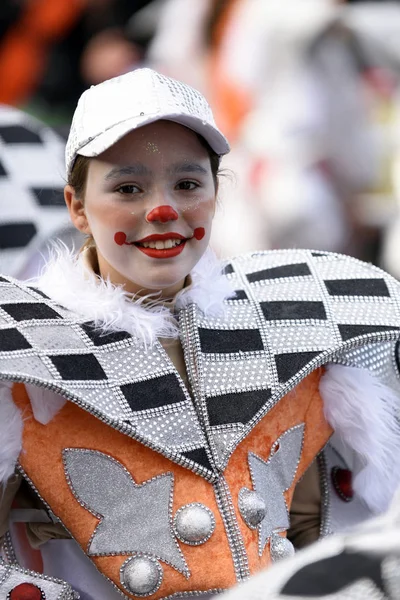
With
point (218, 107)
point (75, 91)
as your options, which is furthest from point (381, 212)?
point (75, 91)

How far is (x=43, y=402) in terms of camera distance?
1892 millimetres

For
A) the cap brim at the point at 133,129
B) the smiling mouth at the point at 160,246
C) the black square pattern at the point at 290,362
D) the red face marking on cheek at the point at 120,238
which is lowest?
the black square pattern at the point at 290,362

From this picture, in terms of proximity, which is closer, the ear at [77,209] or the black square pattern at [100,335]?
the black square pattern at [100,335]

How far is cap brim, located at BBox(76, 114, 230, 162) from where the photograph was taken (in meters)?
1.91

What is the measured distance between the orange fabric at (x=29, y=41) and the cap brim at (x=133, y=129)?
4756 mm

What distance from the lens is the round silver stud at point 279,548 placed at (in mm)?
1970

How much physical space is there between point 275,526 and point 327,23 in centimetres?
386

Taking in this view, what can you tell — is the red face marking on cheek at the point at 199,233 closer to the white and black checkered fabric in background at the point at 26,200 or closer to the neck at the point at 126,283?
the neck at the point at 126,283

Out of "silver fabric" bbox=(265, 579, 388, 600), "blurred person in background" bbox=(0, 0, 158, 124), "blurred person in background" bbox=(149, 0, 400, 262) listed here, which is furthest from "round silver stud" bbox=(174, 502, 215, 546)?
"blurred person in background" bbox=(0, 0, 158, 124)

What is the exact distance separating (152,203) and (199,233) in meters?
0.12

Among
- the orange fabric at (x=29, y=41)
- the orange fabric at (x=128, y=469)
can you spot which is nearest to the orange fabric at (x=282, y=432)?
the orange fabric at (x=128, y=469)

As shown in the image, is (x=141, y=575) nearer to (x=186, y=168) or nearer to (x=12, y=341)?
(x=12, y=341)

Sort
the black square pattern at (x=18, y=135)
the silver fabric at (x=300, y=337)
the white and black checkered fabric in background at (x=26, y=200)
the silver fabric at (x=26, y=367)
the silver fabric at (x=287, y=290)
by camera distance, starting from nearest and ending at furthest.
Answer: the silver fabric at (x=26, y=367)
the silver fabric at (x=300, y=337)
the silver fabric at (x=287, y=290)
the white and black checkered fabric in background at (x=26, y=200)
the black square pattern at (x=18, y=135)

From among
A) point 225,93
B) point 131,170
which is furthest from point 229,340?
point 225,93
